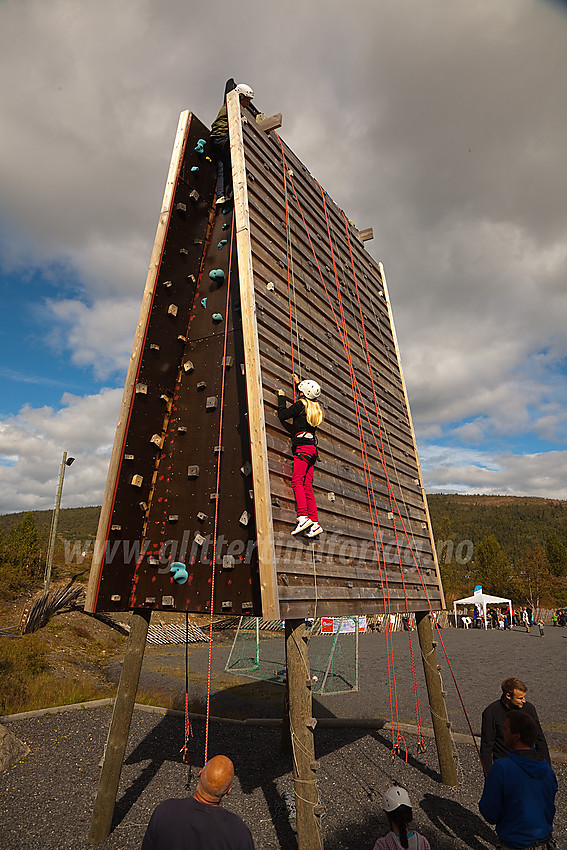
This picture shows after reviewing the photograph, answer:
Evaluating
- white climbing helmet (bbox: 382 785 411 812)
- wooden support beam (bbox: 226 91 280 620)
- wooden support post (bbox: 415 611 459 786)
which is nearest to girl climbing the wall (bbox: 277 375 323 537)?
wooden support beam (bbox: 226 91 280 620)

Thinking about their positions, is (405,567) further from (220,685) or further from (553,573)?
(553,573)

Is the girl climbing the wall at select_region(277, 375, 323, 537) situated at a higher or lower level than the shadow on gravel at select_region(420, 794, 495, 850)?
higher

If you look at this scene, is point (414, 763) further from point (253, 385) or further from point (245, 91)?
point (245, 91)

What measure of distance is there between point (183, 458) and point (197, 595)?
5.28 feet

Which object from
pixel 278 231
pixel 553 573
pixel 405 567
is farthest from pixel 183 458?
pixel 553 573

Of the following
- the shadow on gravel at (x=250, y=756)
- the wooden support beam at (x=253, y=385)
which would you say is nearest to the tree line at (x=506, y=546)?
the shadow on gravel at (x=250, y=756)

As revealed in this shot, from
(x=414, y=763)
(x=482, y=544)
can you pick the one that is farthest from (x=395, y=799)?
(x=482, y=544)

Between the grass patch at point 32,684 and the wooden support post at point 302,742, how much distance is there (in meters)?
7.80

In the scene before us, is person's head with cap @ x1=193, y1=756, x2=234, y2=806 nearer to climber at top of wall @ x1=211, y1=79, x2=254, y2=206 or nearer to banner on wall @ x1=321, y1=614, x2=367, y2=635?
climber at top of wall @ x1=211, y1=79, x2=254, y2=206

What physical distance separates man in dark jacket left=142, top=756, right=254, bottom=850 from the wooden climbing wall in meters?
1.57

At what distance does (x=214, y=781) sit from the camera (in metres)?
2.61

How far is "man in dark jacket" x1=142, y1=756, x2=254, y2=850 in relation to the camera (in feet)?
8.15

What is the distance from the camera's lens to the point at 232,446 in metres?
5.48

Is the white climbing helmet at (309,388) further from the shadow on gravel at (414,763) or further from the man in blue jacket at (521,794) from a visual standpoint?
the shadow on gravel at (414,763)
